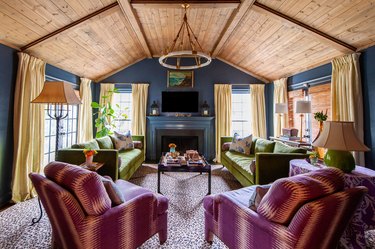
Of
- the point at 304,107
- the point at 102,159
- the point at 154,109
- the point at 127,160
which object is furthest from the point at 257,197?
the point at 154,109

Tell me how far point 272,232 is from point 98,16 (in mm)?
3667

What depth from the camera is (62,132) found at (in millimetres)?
4652

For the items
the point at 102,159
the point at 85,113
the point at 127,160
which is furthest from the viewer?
the point at 85,113

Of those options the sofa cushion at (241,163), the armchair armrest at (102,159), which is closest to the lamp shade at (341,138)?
the sofa cushion at (241,163)

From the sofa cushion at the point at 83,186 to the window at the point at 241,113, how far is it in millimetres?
5189

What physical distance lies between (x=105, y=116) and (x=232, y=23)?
13.1 feet

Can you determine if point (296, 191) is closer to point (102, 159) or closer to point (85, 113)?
point (102, 159)

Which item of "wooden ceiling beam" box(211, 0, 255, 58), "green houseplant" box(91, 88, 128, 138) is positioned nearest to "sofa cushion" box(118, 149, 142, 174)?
"green houseplant" box(91, 88, 128, 138)

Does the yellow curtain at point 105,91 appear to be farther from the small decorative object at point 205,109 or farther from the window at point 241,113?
the window at point 241,113

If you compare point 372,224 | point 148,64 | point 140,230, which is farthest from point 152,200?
point 148,64

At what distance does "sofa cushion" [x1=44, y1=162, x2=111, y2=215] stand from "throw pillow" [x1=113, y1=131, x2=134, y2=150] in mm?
2982

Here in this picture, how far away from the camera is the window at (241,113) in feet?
19.9

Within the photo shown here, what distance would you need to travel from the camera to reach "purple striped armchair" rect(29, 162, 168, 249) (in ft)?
4.24

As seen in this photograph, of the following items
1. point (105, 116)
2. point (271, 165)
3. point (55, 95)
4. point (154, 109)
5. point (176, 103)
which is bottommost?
point (271, 165)
